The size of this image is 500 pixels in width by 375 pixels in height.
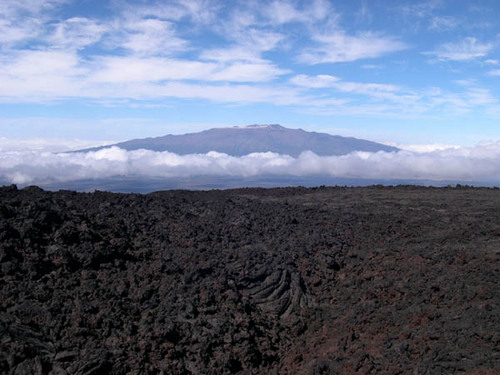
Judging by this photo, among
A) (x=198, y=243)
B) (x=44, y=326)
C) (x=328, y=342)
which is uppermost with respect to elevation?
(x=198, y=243)

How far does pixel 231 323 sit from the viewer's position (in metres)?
9.42

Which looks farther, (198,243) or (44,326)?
(198,243)

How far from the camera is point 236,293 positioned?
10.6 metres

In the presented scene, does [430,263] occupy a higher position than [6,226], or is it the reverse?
[6,226]

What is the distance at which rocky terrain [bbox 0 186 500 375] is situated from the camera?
7.75m

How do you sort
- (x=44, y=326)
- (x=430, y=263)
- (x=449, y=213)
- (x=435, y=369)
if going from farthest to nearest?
(x=449, y=213)
(x=430, y=263)
(x=44, y=326)
(x=435, y=369)

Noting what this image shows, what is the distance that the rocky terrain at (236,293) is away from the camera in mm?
7746

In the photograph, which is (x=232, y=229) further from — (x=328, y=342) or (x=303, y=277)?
(x=328, y=342)

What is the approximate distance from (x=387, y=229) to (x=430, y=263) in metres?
4.16

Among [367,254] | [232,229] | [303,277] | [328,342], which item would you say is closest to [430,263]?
[367,254]

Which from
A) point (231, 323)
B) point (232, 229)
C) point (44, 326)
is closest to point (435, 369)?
point (231, 323)

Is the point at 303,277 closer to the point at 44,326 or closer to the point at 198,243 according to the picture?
the point at 198,243

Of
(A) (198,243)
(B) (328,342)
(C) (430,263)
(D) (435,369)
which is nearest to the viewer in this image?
(D) (435,369)

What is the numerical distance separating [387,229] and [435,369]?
29.6ft
